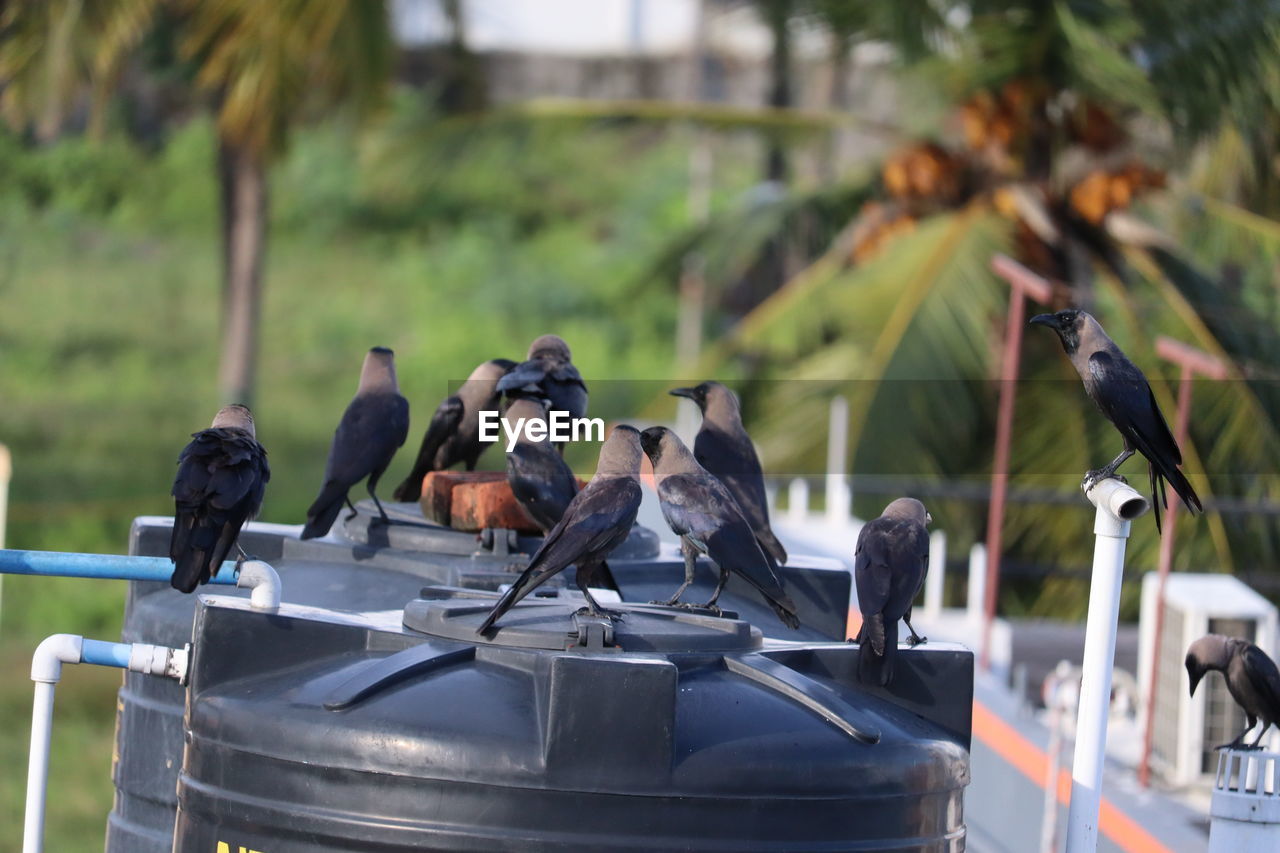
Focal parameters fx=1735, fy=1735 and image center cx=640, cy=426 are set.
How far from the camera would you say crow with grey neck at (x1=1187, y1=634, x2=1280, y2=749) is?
16.3 ft

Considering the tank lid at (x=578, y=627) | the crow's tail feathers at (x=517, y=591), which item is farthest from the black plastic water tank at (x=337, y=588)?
the crow's tail feathers at (x=517, y=591)

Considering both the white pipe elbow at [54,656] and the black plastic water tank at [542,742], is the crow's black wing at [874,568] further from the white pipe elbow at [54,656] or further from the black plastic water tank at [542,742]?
the white pipe elbow at [54,656]

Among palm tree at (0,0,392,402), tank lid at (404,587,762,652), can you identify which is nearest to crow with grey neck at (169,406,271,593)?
tank lid at (404,587,762,652)

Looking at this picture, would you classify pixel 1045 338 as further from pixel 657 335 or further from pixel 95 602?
pixel 657 335

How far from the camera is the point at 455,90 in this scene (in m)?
16.5

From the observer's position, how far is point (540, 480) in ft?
12.0

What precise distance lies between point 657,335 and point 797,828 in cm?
2211

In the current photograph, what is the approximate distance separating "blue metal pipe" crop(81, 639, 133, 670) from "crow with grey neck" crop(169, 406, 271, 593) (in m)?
0.16

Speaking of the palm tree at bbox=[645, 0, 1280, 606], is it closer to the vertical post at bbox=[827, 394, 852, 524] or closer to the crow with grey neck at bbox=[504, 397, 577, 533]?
the vertical post at bbox=[827, 394, 852, 524]

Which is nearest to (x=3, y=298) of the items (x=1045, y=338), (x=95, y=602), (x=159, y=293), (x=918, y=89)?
(x=159, y=293)

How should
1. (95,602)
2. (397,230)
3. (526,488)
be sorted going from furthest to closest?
(397,230) → (95,602) → (526,488)

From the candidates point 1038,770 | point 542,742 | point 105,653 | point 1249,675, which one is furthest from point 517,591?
point 1038,770

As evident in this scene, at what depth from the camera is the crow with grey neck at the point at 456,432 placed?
14.6ft

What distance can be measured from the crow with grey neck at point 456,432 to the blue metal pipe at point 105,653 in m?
1.35
